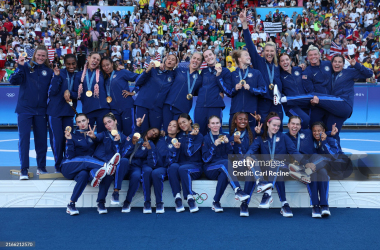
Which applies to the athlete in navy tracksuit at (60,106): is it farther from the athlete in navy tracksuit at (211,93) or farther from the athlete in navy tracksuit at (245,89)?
the athlete in navy tracksuit at (245,89)

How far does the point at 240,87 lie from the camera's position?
621 cm

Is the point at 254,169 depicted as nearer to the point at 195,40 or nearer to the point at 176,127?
the point at 176,127

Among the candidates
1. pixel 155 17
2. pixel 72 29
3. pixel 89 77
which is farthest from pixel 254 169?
pixel 155 17

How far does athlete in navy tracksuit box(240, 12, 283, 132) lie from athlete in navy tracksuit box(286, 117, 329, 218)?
2.35 ft

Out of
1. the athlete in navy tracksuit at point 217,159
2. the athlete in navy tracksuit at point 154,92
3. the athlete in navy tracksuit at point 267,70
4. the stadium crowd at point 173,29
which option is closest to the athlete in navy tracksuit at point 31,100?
the athlete in navy tracksuit at point 154,92

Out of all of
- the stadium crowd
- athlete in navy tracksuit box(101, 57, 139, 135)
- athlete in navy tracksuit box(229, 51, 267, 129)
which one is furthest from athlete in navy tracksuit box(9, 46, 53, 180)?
the stadium crowd

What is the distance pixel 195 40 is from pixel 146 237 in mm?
16437

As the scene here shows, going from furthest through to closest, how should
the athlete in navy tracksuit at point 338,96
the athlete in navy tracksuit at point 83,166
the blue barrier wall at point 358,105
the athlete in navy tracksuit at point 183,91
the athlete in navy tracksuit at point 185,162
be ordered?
the blue barrier wall at point 358,105 → the athlete in navy tracksuit at point 183,91 → the athlete in navy tracksuit at point 338,96 → the athlete in navy tracksuit at point 185,162 → the athlete in navy tracksuit at point 83,166

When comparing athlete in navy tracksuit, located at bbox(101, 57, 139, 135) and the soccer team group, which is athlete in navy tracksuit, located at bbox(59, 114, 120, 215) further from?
athlete in navy tracksuit, located at bbox(101, 57, 139, 135)

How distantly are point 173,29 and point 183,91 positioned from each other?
1594 cm

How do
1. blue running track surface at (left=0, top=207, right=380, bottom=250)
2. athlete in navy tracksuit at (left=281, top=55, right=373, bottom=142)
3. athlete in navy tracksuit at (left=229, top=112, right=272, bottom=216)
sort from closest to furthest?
blue running track surface at (left=0, top=207, right=380, bottom=250) → athlete in navy tracksuit at (left=229, top=112, right=272, bottom=216) → athlete in navy tracksuit at (left=281, top=55, right=373, bottom=142)

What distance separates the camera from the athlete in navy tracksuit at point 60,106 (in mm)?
6230

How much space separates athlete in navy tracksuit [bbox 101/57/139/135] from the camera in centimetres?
652

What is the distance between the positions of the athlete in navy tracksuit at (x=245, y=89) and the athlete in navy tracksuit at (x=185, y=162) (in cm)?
89
